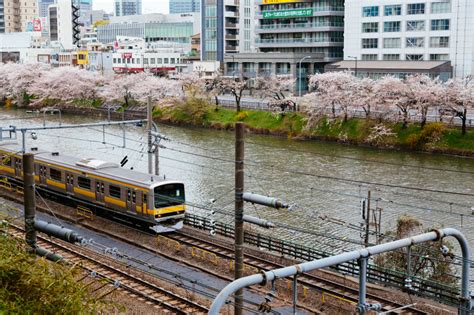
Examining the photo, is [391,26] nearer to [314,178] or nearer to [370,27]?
[370,27]

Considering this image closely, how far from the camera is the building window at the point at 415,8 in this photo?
163ft

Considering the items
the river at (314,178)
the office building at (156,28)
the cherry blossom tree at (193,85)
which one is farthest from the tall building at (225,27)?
the river at (314,178)

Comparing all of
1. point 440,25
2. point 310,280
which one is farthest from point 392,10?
point 310,280

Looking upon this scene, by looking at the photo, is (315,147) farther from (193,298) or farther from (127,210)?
(193,298)

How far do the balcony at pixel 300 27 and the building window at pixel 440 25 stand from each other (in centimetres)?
1068

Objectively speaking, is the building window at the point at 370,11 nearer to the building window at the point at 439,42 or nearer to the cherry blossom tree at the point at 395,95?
the building window at the point at 439,42

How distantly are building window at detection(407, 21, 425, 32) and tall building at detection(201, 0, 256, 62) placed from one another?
83.0 ft

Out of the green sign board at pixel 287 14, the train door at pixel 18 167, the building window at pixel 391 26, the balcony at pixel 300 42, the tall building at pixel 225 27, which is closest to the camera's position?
the train door at pixel 18 167

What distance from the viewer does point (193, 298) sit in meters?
14.3

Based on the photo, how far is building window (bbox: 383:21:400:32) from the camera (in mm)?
51344

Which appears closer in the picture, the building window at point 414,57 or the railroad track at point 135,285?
the railroad track at point 135,285

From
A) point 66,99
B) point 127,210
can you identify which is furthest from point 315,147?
point 66,99

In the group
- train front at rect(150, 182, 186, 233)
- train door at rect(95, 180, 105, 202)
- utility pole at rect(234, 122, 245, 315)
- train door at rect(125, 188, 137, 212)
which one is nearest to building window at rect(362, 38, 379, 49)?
train door at rect(95, 180, 105, 202)

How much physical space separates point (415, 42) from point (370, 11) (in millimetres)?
4921
